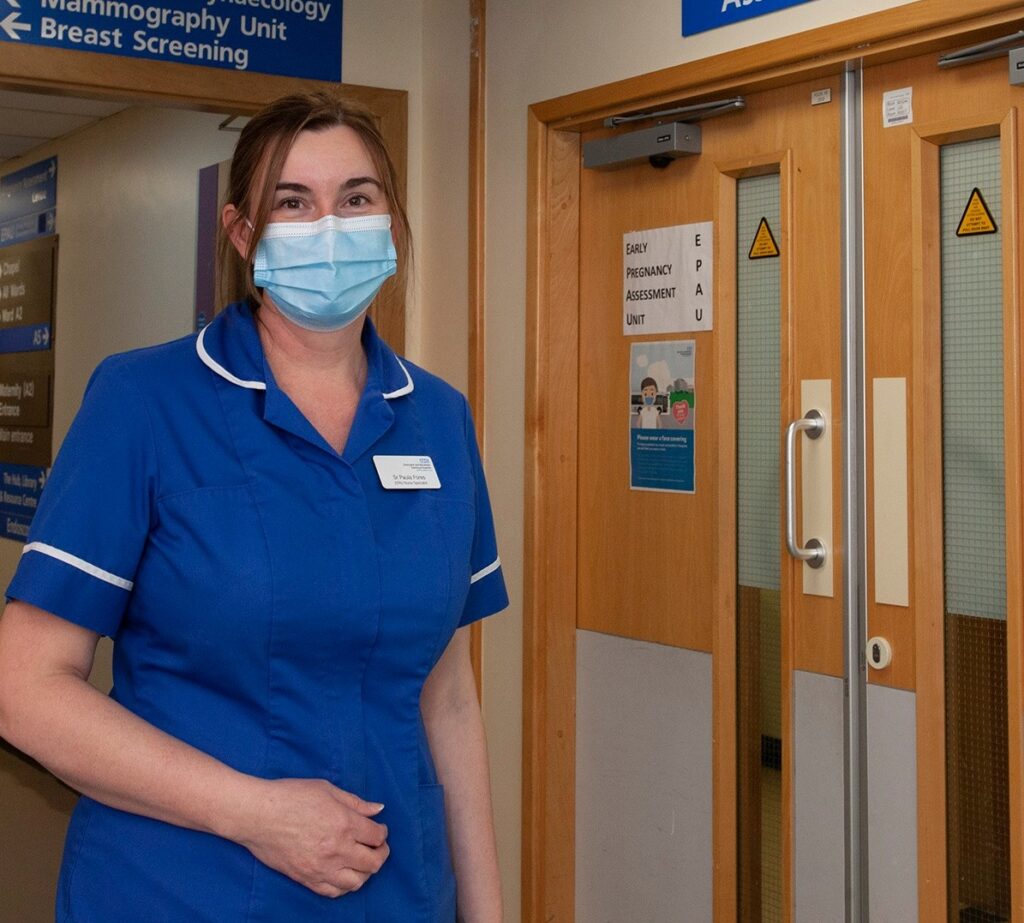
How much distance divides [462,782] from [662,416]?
1.61m

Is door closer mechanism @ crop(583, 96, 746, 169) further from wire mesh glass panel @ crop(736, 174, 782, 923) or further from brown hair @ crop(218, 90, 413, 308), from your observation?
brown hair @ crop(218, 90, 413, 308)

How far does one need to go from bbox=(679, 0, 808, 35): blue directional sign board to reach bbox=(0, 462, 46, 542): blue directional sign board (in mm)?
4204

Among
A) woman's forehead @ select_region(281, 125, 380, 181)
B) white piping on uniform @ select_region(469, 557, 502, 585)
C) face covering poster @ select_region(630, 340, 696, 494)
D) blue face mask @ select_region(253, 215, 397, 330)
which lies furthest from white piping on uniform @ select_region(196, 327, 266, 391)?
face covering poster @ select_region(630, 340, 696, 494)

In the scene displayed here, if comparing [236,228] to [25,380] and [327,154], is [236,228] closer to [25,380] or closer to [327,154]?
[327,154]

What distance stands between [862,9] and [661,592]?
135 cm

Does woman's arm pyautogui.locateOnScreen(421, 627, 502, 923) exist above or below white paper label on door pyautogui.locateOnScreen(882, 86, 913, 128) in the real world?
below

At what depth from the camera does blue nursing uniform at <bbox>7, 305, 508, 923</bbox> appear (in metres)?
1.33

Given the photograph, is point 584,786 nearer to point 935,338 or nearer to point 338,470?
point 935,338

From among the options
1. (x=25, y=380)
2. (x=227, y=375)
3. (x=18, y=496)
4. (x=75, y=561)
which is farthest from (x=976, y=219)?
(x=25, y=380)

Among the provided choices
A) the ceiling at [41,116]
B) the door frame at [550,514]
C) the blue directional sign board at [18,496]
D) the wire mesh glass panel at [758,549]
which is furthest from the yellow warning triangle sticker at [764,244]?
the blue directional sign board at [18,496]

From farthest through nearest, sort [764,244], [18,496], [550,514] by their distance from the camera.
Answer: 1. [18,496]
2. [550,514]
3. [764,244]

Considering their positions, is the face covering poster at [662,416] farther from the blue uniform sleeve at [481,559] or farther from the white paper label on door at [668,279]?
the blue uniform sleeve at [481,559]

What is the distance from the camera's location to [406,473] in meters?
1.50

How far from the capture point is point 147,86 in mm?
3277
